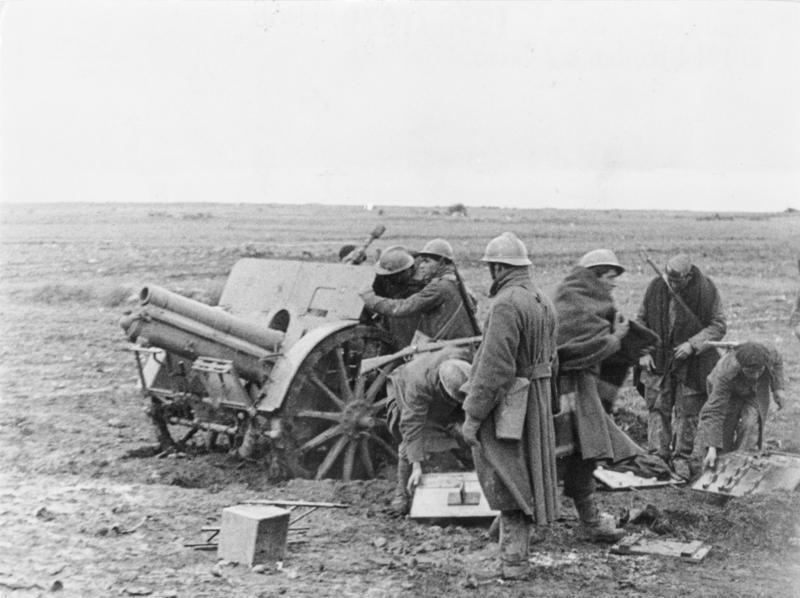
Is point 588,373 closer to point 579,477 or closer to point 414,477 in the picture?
point 579,477

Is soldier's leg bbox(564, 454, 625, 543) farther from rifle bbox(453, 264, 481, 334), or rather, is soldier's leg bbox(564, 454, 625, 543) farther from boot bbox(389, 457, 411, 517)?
rifle bbox(453, 264, 481, 334)

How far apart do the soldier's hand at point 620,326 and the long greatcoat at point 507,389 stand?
1.25m

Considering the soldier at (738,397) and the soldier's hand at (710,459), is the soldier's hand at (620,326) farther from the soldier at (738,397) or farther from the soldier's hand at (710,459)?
the soldier's hand at (710,459)

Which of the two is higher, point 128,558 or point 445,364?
point 445,364

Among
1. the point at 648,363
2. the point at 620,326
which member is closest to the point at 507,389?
the point at 620,326

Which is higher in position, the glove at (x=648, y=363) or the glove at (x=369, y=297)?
the glove at (x=369, y=297)

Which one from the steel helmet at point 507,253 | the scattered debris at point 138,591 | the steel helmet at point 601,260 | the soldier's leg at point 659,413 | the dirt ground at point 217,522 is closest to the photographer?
the scattered debris at point 138,591

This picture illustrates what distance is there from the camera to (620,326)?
7031 mm

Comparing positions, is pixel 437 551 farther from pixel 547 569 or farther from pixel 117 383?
pixel 117 383

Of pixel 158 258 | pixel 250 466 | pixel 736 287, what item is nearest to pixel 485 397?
pixel 250 466

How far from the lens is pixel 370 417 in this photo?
7977mm

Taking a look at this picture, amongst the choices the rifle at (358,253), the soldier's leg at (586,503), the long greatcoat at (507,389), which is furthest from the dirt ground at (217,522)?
the rifle at (358,253)

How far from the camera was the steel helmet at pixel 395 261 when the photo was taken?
26.3ft

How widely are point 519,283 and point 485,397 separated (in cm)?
71
